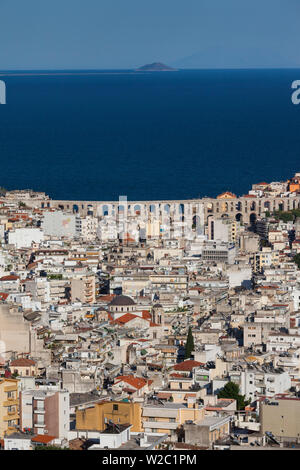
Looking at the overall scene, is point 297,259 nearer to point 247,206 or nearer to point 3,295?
point 3,295

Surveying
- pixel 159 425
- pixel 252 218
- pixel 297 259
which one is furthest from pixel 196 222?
pixel 159 425

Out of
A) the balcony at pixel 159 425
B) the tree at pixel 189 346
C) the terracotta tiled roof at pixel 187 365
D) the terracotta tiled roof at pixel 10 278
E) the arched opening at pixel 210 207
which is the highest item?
the arched opening at pixel 210 207

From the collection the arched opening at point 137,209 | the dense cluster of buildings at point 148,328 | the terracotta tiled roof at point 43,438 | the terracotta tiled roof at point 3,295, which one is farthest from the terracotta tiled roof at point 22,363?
the arched opening at point 137,209

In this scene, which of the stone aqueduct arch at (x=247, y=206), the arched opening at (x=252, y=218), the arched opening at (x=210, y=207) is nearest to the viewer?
the arched opening at (x=252, y=218)

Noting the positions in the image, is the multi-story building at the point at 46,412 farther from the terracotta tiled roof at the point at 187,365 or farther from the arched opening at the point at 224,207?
the arched opening at the point at 224,207

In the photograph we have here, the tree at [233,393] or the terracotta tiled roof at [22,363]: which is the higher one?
the terracotta tiled roof at [22,363]
